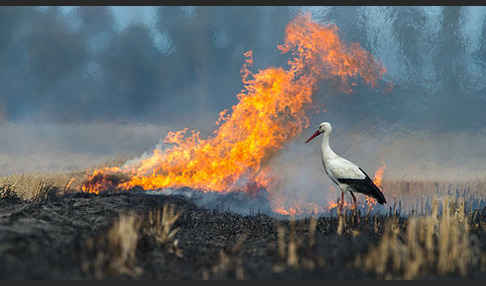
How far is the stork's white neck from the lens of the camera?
970 centimetres

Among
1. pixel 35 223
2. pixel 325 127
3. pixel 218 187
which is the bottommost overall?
pixel 35 223

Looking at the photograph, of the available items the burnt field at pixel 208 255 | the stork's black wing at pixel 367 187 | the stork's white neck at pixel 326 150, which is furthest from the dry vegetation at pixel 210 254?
the stork's white neck at pixel 326 150

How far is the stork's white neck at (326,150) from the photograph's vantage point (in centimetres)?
970

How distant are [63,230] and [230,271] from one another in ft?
12.4

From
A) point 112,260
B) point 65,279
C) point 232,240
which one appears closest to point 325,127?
point 232,240

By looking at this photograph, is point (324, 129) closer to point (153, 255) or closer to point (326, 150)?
point (326, 150)

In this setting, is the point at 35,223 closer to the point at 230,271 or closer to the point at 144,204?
the point at 230,271

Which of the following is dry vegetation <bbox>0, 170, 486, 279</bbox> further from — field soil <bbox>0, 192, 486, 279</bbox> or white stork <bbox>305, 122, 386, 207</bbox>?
white stork <bbox>305, 122, 386, 207</bbox>

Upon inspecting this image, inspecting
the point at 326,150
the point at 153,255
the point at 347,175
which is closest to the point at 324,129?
the point at 326,150

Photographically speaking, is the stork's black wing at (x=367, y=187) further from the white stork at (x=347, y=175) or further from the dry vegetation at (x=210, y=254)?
the dry vegetation at (x=210, y=254)

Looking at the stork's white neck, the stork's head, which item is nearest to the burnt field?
the stork's white neck

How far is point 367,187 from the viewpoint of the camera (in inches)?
359

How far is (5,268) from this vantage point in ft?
14.9

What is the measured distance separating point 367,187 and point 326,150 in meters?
1.49
